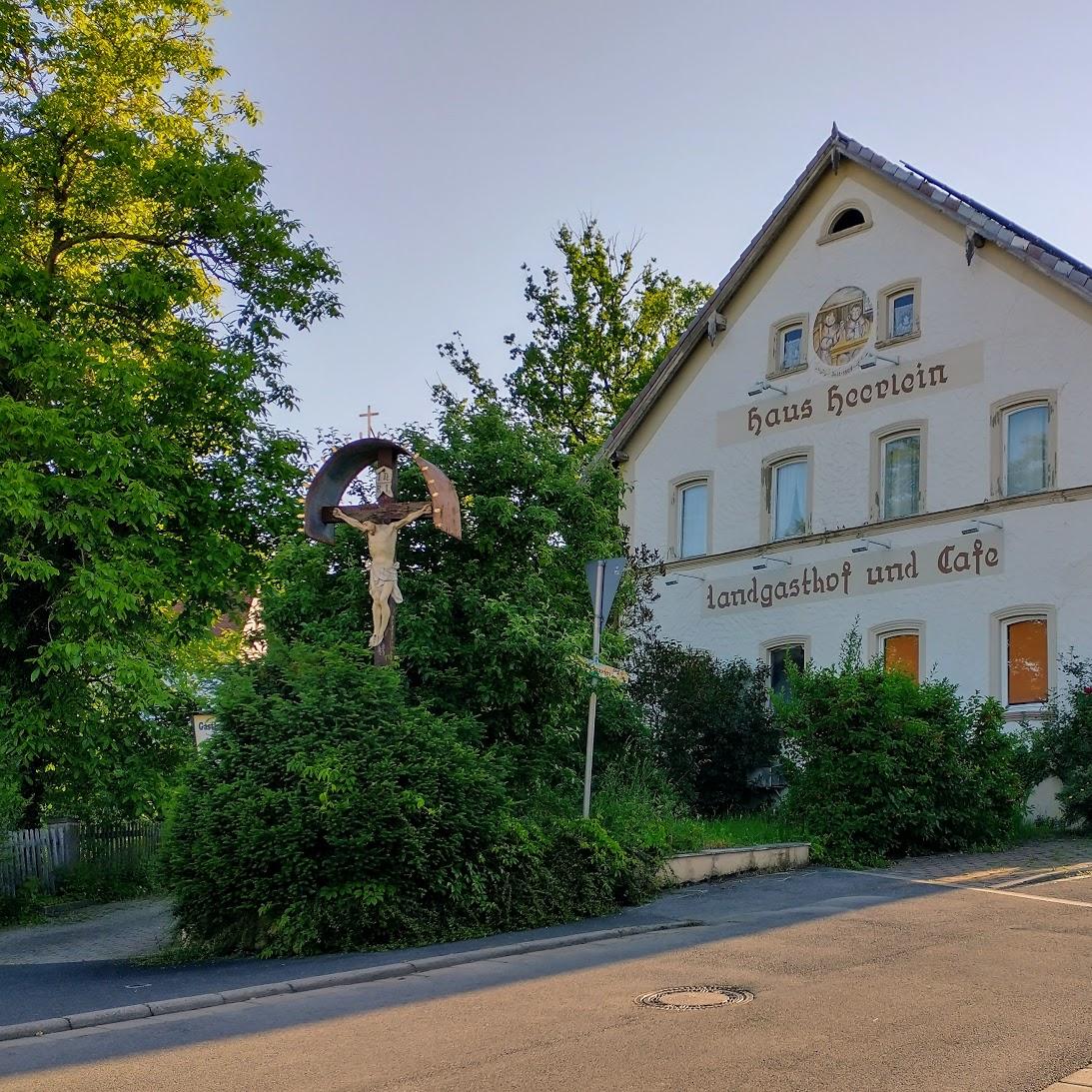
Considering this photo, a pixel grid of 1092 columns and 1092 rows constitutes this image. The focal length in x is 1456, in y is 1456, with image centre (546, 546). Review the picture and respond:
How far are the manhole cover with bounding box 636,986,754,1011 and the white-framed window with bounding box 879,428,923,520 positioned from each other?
16432 mm

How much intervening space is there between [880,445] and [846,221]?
447 cm

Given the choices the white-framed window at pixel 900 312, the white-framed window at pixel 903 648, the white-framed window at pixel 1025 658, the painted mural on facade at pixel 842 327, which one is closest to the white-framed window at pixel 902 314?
the white-framed window at pixel 900 312

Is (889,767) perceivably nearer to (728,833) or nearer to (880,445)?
(728,833)

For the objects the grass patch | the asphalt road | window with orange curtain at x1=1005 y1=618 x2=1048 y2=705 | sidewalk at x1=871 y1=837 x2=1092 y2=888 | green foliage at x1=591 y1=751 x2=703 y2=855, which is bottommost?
the asphalt road

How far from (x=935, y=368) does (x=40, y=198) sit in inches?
563

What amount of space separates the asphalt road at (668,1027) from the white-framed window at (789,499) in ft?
49.9

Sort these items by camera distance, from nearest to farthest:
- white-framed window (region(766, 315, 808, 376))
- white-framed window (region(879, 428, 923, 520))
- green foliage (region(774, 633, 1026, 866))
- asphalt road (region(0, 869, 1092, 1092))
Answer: asphalt road (region(0, 869, 1092, 1092)) → green foliage (region(774, 633, 1026, 866)) → white-framed window (region(879, 428, 923, 520)) → white-framed window (region(766, 315, 808, 376))

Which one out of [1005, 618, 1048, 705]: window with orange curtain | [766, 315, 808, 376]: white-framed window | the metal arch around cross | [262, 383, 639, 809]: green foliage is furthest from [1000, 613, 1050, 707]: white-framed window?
the metal arch around cross

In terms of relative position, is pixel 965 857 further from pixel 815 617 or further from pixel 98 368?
pixel 98 368

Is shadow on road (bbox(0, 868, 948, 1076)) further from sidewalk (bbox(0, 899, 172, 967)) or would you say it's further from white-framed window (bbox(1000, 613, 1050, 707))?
white-framed window (bbox(1000, 613, 1050, 707))

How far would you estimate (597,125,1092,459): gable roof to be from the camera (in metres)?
A: 22.6

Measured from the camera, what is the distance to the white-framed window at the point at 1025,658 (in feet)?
73.6

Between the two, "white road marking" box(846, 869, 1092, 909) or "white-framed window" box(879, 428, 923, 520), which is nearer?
"white road marking" box(846, 869, 1092, 909)

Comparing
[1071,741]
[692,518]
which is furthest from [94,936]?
[692,518]
